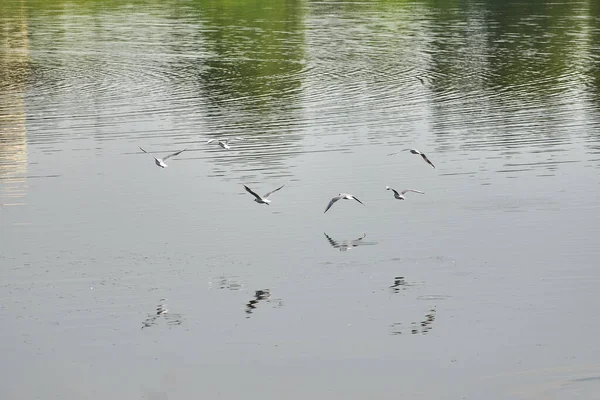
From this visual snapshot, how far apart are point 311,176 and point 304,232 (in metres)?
6.11

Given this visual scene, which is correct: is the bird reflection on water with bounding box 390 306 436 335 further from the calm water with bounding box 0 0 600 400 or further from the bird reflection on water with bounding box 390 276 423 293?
the bird reflection on water with bounding box 390 276 423 293

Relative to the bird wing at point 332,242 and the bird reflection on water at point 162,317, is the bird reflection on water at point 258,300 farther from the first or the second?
the bird wing at point 332,242

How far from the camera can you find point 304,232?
31.0 metres

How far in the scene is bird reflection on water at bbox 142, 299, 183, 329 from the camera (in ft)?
81.0

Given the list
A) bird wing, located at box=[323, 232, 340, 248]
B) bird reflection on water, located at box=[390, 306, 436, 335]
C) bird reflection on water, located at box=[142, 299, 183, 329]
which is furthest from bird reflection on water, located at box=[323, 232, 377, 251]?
bird reflection on water, located at box=[142, 299, 183, 329]

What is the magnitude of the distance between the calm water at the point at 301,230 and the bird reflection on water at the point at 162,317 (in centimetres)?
7

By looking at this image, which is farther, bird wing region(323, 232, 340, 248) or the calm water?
bird wing region(323, 232, 340, 248)

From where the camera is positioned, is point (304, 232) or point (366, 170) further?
point (366, 170)

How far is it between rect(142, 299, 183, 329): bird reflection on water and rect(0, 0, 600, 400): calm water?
71 mm

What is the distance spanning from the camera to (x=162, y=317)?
25.0 m

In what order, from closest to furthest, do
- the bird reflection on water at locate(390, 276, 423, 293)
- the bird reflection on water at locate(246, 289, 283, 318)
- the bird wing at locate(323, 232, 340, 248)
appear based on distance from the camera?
the bird reflection on water at locate(246, 289, 283, 318)
the bird reflection on water at locate(390, 276, 423, 293)
the bird wing at locate(323, 232, 340, 248)

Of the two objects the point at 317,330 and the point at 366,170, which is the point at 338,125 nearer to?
the point at 366,170

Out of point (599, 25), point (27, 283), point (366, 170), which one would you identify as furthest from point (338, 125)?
point (599, 25)

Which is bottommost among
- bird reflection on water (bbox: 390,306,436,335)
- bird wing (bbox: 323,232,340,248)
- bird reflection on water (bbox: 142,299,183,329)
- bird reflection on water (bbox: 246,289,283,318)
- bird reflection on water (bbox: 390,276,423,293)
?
bird reflection on water (bbox: 390,306,436,335)
